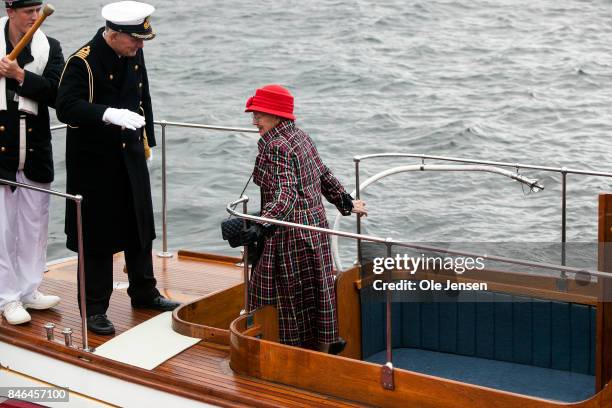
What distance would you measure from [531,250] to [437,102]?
6351 mm

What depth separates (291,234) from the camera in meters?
4.82

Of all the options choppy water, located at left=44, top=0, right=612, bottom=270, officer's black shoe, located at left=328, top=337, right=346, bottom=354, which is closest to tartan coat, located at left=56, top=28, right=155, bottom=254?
officer's black shoe, located at left=328, top=337, right=346, bottom=354

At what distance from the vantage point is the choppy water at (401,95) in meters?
10.8

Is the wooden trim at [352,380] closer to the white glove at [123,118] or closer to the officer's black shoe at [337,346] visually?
the officer's black shoe at [337,346]

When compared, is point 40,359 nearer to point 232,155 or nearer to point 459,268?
point 459,268

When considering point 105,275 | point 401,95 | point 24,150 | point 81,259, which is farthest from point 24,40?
point 401,95

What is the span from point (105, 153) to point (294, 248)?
1115mm

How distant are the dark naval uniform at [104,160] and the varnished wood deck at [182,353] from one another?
0.33 meters

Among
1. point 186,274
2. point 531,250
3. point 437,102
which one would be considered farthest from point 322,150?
point 186,274

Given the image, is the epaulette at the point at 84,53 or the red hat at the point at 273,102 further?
the epaulette at the point at 84,53

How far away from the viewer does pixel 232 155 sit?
1326 cm

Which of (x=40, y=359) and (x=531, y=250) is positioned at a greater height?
(x=40, y=359)

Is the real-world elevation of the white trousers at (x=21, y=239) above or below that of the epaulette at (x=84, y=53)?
below

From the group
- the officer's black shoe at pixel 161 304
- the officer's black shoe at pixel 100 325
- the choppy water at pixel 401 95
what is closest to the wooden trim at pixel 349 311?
the officer's black shoe at pixel 161 304
